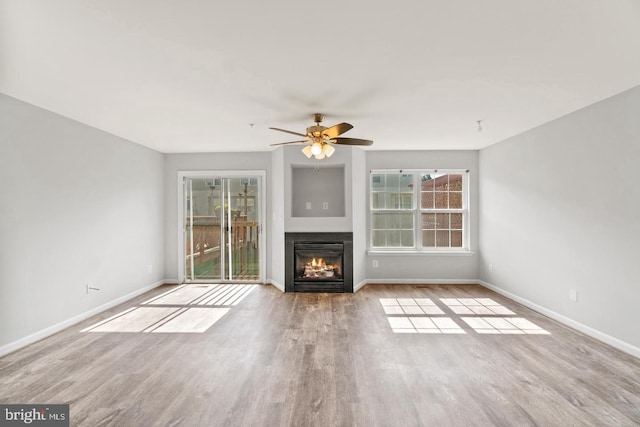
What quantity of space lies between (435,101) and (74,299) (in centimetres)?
479

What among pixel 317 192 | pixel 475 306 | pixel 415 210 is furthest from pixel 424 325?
pixel 317 192

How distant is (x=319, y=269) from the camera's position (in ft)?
16.8

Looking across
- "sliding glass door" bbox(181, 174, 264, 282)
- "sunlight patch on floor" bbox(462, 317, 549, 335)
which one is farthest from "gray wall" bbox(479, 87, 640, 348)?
"sliding glass door" bbox(181, 174, 264, 282)

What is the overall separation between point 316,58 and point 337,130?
906mm

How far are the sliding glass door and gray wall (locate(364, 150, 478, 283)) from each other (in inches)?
88.0

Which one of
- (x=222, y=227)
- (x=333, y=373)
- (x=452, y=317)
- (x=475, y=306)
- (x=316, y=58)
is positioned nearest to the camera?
(x=316, y=58)

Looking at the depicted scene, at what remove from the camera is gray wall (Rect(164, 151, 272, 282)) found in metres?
5.50

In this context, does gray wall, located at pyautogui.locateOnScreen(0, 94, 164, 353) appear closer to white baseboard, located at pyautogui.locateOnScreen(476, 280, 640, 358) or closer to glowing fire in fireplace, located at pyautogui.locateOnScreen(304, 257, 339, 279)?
glowing fire in fireplace, located at pyautogui.locateOnScreen(304, 257, 339, 279)

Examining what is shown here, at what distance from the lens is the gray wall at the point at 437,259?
5445mm

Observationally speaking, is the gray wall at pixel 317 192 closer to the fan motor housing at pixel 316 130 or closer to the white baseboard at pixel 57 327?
the fan motor housing at pixel 316 130

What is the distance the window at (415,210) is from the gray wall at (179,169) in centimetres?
212

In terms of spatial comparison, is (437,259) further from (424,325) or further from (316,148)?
(316,148)

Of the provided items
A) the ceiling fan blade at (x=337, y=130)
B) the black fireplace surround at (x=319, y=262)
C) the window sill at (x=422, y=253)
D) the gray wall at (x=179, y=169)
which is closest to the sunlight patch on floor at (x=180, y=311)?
the gray wall at (x=179, y=169)

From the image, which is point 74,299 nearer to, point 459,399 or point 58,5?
point 58,5
